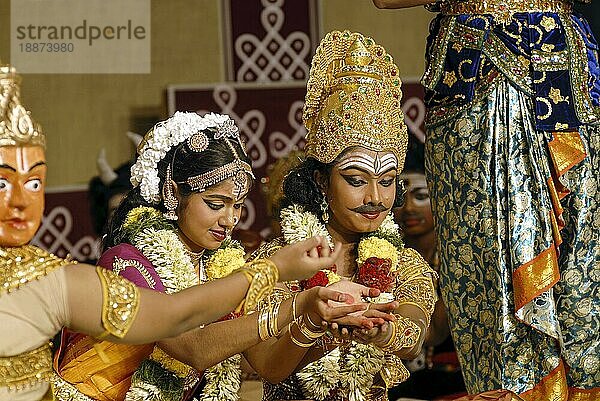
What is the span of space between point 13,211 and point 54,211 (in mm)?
3902

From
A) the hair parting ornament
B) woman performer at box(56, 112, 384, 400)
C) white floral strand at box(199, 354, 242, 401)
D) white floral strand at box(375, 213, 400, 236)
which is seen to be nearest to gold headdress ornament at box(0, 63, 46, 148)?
woman performer at box(56, 112, 384, 400)

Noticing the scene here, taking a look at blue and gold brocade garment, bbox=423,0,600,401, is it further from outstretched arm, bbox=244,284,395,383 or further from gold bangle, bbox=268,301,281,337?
gold bangle, bbox=268,301,281,337

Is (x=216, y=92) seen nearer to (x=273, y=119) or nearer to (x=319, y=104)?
(x=273, y=119)

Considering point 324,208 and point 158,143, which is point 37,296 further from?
point 324,208

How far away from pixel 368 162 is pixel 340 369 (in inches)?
25.9

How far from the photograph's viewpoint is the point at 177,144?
12.2 ft

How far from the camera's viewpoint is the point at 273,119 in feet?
22.4

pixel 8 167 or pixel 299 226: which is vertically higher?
pixel 8 167

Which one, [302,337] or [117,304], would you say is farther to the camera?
[302,337]

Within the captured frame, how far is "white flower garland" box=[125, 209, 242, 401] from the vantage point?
3.62 meters

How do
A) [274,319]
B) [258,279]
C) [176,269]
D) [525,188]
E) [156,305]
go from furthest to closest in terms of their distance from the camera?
[525,188] → [176,269] → [274,319] → [258,279] → [156,305]

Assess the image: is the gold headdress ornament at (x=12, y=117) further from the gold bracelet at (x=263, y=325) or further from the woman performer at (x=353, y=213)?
the woman performer at (x=353, y=213)

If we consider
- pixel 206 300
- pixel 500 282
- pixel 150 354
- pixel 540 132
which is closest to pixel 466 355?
pixel 500 282

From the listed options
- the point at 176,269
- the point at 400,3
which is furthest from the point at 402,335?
the point at 400,3
